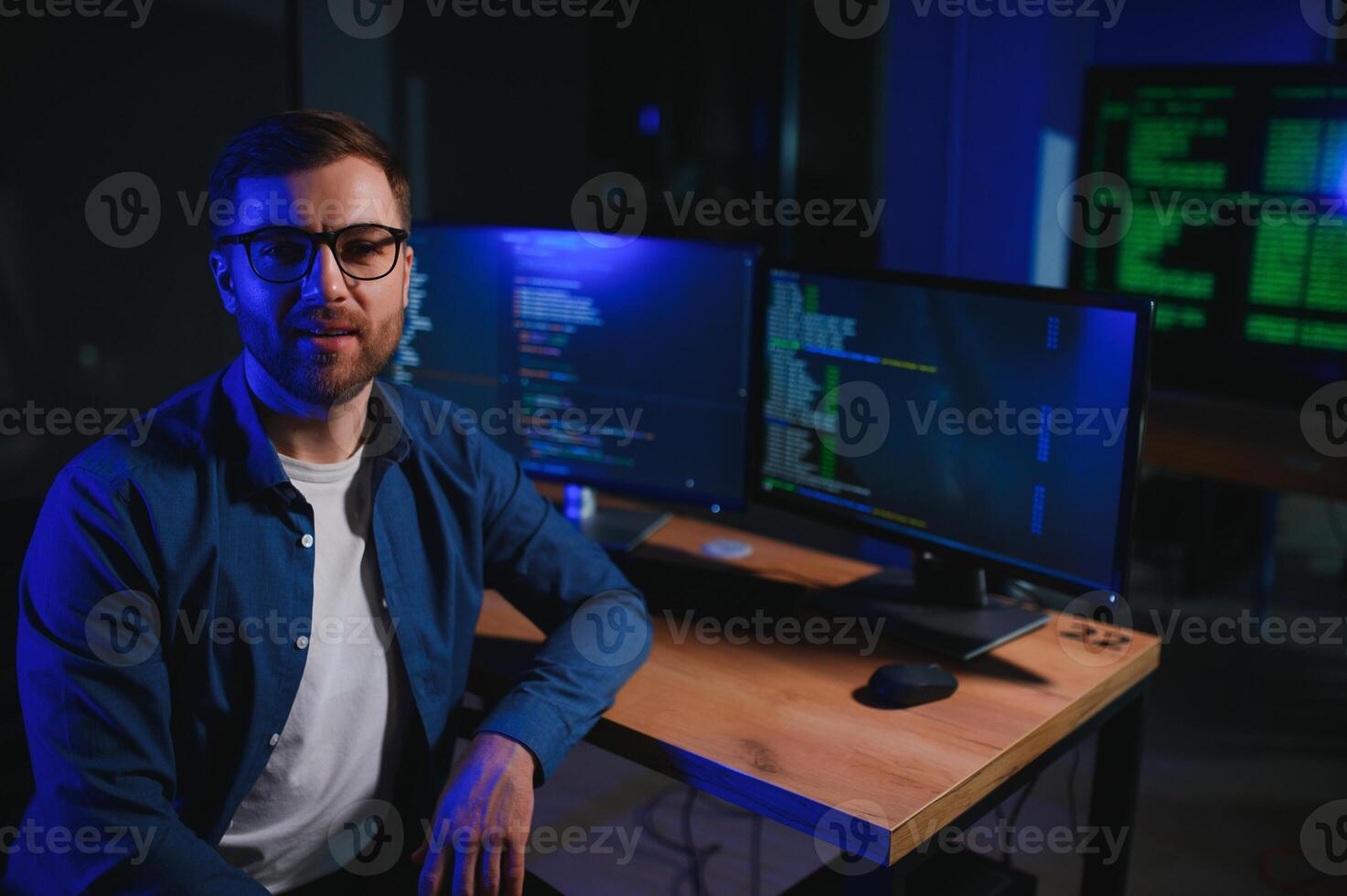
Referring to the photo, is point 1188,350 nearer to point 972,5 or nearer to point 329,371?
point 972,5

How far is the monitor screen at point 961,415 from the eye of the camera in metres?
1.62

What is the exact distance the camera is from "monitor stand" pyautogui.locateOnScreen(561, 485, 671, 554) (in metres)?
2.21

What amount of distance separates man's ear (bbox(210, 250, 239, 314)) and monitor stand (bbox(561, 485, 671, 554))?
87 centimetres

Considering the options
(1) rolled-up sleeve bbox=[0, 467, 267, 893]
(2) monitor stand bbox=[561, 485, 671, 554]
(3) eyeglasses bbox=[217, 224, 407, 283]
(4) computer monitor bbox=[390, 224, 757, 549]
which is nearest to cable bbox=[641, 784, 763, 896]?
(2) monitor stand bbox=[561, 485, 671, 554]

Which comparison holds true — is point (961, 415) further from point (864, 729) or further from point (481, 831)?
point (481, 831)

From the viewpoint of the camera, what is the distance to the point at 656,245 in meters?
2.05

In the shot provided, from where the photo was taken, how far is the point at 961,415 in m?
1.77

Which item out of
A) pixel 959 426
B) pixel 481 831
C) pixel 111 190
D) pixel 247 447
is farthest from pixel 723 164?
pixel 481 831

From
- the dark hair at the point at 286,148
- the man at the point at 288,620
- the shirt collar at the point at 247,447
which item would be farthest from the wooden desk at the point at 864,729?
the dark hair at the point at 286,148

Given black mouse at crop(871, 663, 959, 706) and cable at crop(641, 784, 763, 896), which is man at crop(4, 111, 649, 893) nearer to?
black mouse at crop(871, 663, 959, 706)

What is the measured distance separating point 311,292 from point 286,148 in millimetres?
161

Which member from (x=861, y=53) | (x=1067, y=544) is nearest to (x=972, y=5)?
(x=861, y=53)

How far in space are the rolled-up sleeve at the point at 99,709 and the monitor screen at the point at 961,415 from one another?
101 centimetres

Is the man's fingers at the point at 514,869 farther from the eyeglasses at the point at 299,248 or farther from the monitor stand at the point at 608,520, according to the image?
the monitor stand at the point at 608,520
